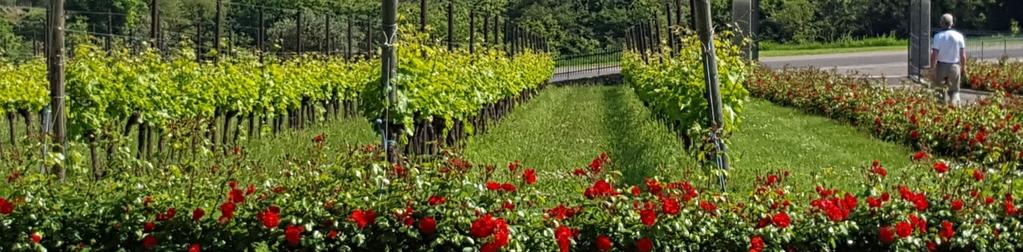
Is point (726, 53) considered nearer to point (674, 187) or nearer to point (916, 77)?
point (674, 187)

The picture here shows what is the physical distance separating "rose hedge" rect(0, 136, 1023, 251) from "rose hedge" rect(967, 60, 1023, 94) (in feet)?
66.4

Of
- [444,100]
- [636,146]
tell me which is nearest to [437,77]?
[444,100]

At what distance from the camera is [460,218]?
18.0 ft

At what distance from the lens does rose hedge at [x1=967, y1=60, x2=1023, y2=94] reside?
1014 inches

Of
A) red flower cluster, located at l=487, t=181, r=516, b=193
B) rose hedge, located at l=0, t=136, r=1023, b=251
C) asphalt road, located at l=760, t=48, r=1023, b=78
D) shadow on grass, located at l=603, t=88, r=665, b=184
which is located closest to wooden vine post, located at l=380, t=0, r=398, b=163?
shadow on grass, located at l=603, t=88, r=665, b=184

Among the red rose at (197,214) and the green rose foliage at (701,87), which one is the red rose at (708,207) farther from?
the green rose foliage at (701,87)

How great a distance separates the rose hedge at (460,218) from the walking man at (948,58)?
10831 millimetres

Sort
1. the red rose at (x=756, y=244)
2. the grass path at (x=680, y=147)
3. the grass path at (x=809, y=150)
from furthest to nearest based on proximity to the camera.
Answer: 1. the grass path at (x=680, y=147)
2. the grass path at (x=809, y=150)
3. the red rose at (x=756, y=244)

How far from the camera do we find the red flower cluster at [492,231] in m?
5.17

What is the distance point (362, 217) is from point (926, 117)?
9255mm

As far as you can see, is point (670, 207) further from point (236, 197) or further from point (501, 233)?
point (236, 197)

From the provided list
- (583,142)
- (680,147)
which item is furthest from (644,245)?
(583,142)

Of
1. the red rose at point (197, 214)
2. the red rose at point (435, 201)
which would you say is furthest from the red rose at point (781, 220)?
the red rose at point (197, 214)

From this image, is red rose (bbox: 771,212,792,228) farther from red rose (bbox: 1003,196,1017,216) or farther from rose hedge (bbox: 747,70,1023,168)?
rose hedge (bbox: 747,70,1023,168)
